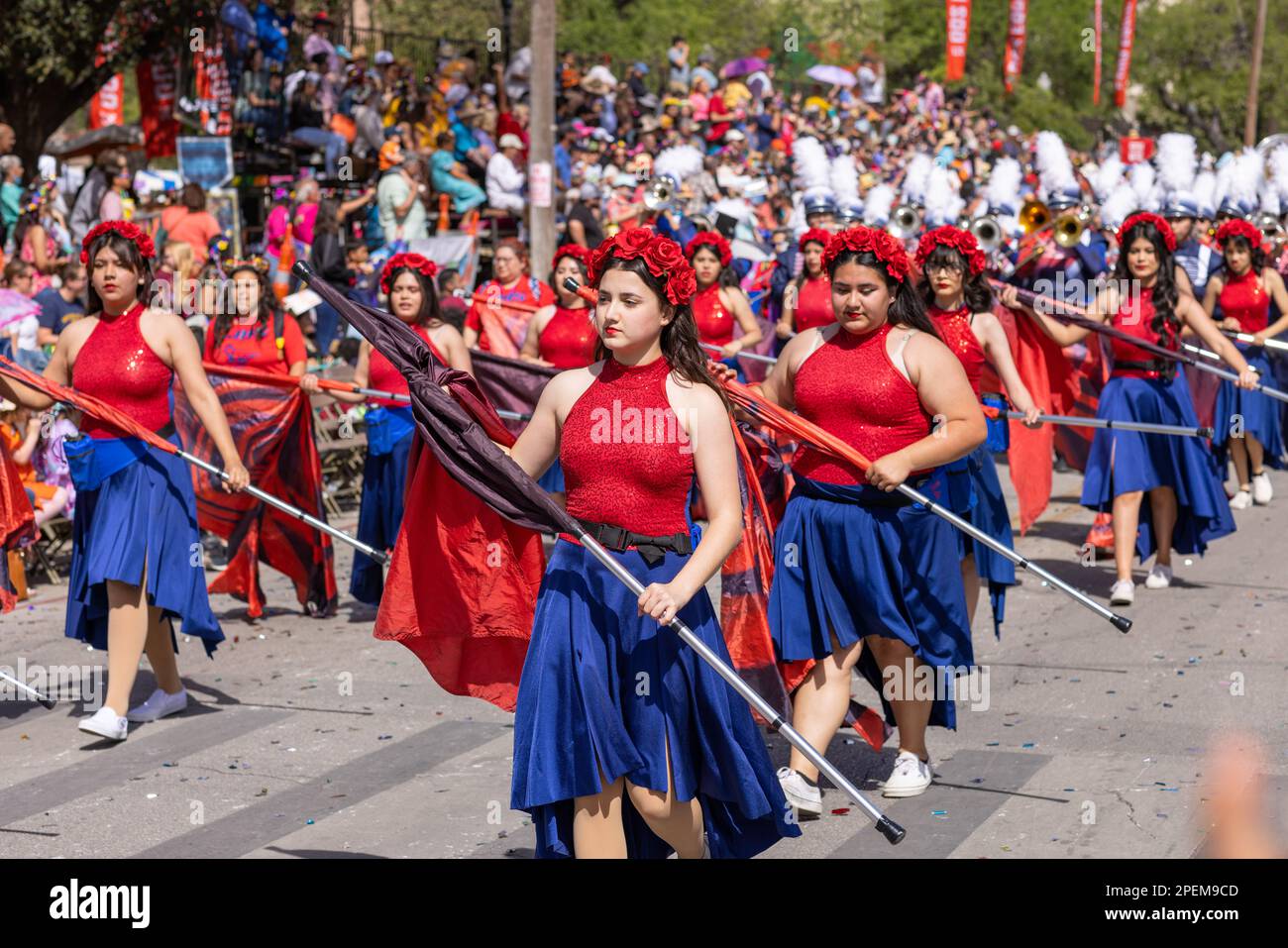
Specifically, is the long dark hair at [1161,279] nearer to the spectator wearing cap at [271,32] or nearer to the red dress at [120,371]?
the red dress at [120,371]

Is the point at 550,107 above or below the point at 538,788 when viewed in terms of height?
above

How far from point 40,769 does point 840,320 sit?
3.41m

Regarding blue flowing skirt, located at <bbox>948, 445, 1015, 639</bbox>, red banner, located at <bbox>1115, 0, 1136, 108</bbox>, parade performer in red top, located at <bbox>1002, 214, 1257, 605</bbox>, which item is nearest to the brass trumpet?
parade performer in red top, located at <bbox>1002, 214, 1257, 605</bbox>

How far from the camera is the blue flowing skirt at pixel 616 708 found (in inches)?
190

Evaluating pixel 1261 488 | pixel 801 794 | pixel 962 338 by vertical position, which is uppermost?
pixel 962 338

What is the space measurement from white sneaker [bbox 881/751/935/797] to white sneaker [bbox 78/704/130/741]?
297 centimetres

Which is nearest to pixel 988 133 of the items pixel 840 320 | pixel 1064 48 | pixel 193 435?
pixel 1064 48

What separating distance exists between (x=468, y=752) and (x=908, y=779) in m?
1.72

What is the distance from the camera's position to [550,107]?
1727 cm

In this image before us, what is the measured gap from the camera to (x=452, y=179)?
64.8 feet

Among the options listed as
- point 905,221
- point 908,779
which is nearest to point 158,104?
point 905,221

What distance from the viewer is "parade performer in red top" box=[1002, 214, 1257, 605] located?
10078mm

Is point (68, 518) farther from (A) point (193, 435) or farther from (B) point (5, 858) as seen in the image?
(B) point (5, 858)

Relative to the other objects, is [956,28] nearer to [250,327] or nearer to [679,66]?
[679,66]
